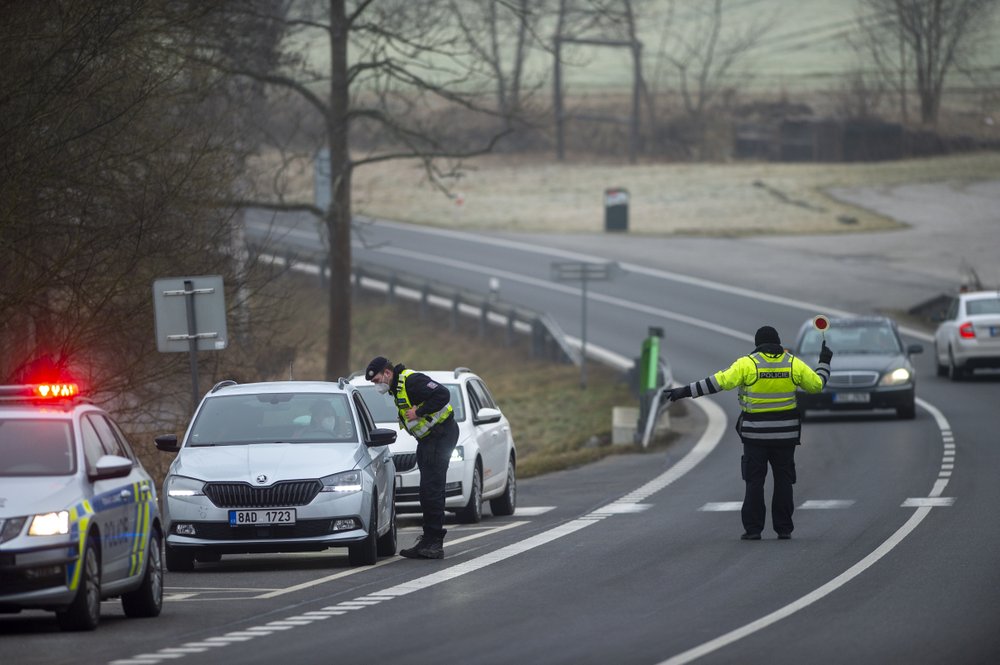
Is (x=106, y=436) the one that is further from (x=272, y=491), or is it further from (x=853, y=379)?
(x=853, y=379)

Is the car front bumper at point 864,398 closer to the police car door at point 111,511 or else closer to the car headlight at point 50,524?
the police car door at point 111,511

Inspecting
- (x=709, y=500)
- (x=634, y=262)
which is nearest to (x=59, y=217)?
(x=709, y=500)

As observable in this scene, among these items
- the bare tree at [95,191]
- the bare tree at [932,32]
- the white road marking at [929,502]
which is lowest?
the white road marking at [929,502]

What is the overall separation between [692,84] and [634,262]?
64.8 metres

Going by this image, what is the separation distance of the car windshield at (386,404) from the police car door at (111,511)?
321 inches

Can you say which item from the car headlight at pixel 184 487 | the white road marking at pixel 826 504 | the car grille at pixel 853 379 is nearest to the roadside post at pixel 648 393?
the car grille at pixel 853 379

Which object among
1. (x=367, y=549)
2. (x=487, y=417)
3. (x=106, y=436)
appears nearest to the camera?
(x=106, y=436)

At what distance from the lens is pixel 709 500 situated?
21.2 meters

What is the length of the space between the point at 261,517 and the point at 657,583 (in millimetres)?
3448

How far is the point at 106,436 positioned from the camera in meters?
12.7

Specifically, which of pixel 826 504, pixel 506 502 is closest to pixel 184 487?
pixel 506 502

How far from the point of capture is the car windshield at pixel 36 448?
11711 millimetres

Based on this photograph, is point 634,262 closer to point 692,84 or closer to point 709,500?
point 709,500

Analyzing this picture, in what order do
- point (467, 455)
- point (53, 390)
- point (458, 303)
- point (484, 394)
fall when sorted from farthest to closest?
1. point (458, 303)
2. point (484, 394)
3. point (467, 455)
4. point (53, 390)
